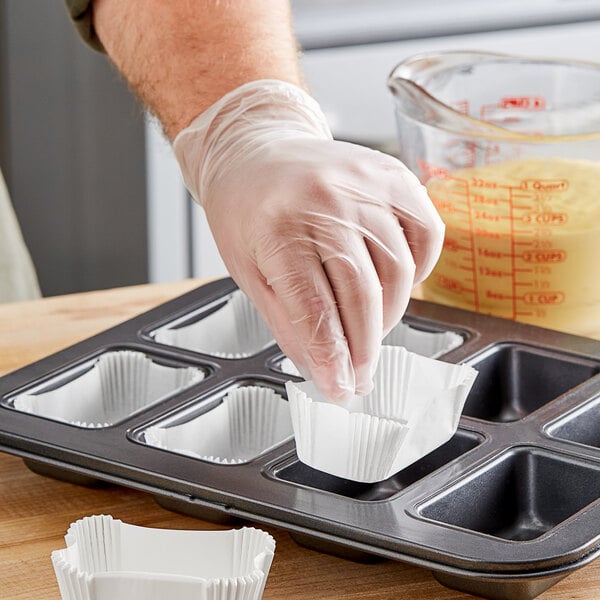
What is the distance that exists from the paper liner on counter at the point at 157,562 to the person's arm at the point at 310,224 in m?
0.21

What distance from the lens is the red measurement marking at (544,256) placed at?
139cm

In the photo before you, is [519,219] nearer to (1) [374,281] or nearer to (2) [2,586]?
(1) [374,281]

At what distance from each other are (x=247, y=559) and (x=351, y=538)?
3.8 inches

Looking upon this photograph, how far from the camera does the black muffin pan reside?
0.91 m

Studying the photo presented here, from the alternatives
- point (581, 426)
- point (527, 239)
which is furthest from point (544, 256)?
point (581, 426)

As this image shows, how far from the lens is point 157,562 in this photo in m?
0.89

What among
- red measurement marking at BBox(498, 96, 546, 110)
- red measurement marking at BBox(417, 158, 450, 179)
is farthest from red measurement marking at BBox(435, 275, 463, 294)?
red measurement marking at BBox(498, 96, 546, 110)

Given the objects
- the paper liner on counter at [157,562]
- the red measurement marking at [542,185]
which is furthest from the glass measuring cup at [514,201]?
the paper liner on counter at [157,562]

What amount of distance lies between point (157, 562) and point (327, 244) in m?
0.30

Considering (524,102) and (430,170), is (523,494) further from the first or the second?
(524,102)

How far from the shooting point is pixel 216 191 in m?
1.17

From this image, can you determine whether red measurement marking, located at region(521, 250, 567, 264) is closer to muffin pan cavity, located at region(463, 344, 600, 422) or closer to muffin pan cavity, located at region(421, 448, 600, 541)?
A: muffin pan cavity, located at region(463, 344, 600, 422)

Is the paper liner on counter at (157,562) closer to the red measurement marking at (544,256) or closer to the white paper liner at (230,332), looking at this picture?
the white paper liner at (230,332)

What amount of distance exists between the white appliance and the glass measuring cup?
3.23ft
